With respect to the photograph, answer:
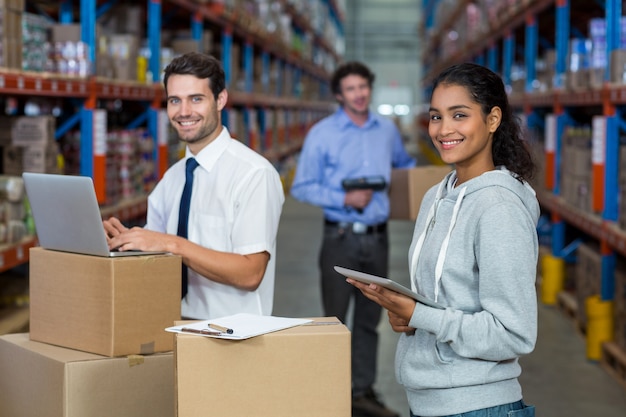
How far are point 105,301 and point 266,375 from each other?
0.51 m

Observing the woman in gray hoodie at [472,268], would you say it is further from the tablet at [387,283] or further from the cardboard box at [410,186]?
the cardboard box at [410,186]

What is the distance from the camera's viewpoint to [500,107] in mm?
2189

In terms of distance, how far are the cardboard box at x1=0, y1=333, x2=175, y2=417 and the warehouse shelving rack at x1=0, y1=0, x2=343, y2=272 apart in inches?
60.0

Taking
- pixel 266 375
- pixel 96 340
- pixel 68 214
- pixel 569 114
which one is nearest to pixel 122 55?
pixel 68 214

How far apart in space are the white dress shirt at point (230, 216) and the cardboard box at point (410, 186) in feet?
4.96

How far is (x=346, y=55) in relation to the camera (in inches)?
1425

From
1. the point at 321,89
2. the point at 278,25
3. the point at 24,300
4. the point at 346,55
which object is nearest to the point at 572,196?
the point at 24,300

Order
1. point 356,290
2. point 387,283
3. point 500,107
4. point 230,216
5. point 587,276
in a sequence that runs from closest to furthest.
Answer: point 387,283 → point 500,107 → point 230,216 → point 356,290 → point 587,276

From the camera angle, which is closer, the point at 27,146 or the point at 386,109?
the point at 27,146

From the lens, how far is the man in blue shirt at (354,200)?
4.68m

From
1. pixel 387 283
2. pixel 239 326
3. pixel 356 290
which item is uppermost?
pixel 387 283

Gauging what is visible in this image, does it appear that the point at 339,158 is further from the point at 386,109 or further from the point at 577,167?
the point at 386,109

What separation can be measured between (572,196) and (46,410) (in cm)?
531

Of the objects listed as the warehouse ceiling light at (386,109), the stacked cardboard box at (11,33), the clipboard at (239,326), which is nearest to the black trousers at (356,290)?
the stacked cardboard box at (11,33)
